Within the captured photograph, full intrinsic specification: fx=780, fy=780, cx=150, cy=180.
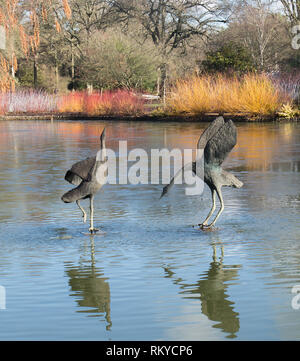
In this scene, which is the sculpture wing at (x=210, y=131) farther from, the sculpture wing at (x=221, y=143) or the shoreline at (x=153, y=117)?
the shoreline at (x=153, y=117)

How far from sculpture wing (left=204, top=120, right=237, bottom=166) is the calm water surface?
74 centimetres

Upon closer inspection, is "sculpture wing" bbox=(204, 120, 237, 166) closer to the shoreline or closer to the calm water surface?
the calm water surface

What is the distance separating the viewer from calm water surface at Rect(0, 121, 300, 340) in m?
4.45

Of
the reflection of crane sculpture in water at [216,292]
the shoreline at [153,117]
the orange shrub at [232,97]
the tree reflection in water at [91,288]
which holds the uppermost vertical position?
the orange shrub at [232,97]

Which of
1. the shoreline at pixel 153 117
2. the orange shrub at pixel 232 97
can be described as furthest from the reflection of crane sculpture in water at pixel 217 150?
the orange shrub at pixel 232 97

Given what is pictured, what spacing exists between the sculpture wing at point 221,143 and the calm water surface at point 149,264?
0.74 meters

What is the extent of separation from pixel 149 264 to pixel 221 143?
149 cm

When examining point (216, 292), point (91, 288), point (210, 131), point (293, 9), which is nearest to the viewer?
point (216, 292)

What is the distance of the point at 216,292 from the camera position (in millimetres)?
5203

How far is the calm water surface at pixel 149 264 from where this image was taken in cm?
445

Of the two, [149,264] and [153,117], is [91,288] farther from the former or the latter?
[153,117]

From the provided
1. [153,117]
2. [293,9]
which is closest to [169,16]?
[293,9]

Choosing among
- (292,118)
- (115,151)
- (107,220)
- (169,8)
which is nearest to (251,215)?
(107,220)

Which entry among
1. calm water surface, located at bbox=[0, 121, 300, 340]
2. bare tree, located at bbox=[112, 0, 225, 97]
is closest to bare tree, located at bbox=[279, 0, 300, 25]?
bare tree, located at bbox=[112, 0, 225, 97]
